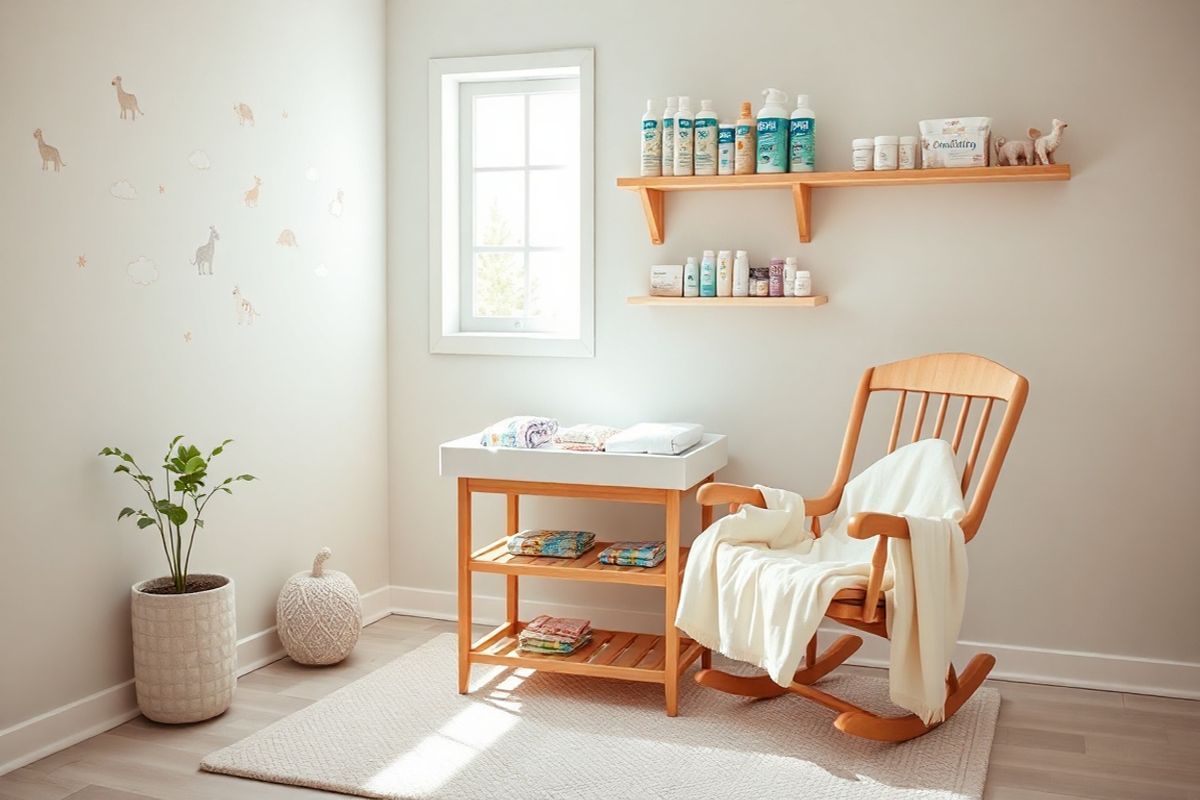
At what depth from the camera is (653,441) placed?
10.5 feet

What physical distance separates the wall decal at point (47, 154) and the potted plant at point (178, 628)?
2.35 ft

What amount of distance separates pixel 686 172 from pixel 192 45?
1481 millimetres

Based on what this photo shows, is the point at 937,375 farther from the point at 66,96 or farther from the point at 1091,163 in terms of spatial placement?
the point at 66,96

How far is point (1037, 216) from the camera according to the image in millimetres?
3393

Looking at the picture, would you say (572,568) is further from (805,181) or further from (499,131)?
(499,131)

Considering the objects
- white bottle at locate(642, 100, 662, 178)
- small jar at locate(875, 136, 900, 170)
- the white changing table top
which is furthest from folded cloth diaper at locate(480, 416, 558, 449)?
small jar at locate(875, 136, 900, 170)

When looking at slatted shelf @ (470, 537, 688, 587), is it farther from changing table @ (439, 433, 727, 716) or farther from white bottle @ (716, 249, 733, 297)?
white bottle @ (716, 249, 733, 297)

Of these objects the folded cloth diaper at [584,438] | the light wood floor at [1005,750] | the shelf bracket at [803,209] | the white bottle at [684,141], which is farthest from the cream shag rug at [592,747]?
the white bottle at [684,141]

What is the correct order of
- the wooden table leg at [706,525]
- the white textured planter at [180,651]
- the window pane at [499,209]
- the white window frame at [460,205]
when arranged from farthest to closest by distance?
the window pane at [499,209] → the white window frame at [460,205] → the wooden table leg at [706,525] → the white textured planter at [180,651]

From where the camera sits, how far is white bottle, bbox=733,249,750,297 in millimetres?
3568

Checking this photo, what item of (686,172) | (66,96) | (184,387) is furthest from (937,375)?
(66,96)

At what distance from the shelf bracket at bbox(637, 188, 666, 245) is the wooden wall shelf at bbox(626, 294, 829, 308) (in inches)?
8.4

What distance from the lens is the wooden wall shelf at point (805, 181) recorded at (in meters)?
3.25

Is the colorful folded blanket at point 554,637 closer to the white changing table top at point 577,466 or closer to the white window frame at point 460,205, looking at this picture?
the white changing table top at point 577,466
